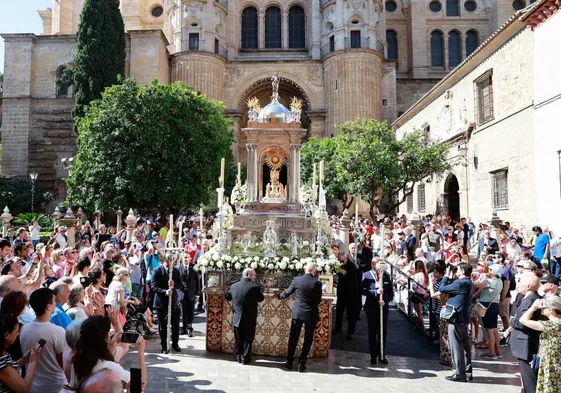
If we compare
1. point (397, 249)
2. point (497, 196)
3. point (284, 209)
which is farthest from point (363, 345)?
point (497, 196)

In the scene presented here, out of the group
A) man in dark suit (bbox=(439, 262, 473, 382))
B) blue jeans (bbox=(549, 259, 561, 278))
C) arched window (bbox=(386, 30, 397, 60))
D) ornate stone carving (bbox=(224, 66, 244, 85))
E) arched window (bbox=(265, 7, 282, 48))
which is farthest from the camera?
arched window (bbox=(386, 30, 397, 60))

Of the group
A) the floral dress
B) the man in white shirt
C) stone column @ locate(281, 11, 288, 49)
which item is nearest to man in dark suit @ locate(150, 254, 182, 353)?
the man in white shirt

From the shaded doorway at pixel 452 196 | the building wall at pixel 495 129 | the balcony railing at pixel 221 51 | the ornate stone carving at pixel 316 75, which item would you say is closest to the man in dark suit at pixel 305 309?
the building wall at pixel 495 129

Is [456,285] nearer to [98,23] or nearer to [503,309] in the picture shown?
[503,309]

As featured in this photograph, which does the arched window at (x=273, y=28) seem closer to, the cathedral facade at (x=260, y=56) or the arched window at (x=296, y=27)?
the cathedral facade at (x=260, y=56)

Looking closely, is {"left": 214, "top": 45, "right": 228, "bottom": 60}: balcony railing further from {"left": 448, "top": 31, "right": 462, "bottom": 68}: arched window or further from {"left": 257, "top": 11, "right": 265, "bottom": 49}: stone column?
{"left": 448, "top": 31, "right": 462, "bottom": 68}: arched window

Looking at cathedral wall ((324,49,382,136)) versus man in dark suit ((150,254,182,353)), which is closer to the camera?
man in dark suit ((150,254,182,353))

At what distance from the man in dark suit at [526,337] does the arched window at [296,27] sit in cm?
4036

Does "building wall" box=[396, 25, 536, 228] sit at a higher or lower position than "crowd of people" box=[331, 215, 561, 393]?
higher

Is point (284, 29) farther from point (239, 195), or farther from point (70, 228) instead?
point (239, 195)

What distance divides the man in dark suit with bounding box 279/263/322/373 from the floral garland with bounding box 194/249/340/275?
0.70 metres

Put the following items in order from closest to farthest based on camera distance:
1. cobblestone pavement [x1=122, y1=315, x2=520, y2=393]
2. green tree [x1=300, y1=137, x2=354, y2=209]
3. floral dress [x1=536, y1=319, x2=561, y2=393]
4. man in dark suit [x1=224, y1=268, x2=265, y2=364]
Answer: floral dress [x1=536, y1=319, x2=561, y2=393] → cobblestone pavement [x1=122, y1=315, x2=520, y2=393] → man in dark suit [x1=224, y1=268, x2=265, y2=364] → green tree [x1=300, y1=137, x2=354, y2=209]

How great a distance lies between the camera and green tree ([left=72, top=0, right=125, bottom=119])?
99.1ft

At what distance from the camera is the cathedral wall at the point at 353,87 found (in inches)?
1464
